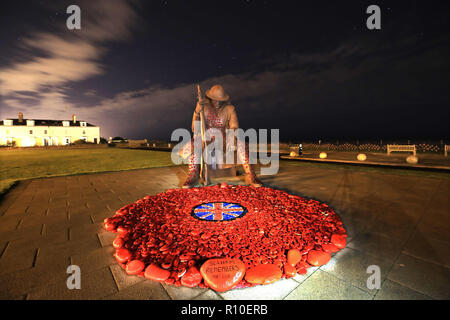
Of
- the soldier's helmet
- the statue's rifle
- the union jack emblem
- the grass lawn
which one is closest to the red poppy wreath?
the union jack emblem

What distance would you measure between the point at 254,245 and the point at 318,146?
24295 millimetres

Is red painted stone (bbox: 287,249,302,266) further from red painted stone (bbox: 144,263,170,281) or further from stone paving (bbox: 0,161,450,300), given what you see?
red painted stone (bbox: 144,263,170,281)

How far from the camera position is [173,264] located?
2102 millimetres

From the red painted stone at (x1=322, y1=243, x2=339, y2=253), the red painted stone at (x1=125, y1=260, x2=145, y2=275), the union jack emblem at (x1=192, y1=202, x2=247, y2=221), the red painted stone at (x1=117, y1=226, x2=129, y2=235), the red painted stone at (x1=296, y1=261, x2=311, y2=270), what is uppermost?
the union jack emblem at (x1=192, y1=202, x2=247, y2=221)

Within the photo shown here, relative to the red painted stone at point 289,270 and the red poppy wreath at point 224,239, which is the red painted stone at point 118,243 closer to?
the red poppy wreath at point 224,239

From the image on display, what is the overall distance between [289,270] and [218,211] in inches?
69.2

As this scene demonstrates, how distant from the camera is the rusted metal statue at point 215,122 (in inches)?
221

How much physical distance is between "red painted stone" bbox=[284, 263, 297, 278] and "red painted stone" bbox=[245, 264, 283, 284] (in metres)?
0.08

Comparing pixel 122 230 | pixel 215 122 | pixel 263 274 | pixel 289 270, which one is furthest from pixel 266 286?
pixel 215 122

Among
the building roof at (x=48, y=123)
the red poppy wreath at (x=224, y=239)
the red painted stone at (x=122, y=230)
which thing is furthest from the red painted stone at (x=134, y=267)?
the building roof at (x=48, y=123)

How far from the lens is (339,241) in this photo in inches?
98.4

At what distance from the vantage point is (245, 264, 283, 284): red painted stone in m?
1.83
